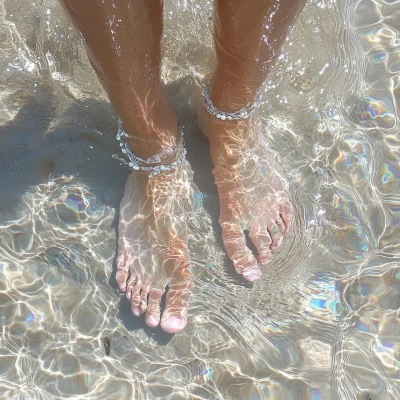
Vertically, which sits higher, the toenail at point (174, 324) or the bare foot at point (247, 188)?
the bare foot at point (247, 188)

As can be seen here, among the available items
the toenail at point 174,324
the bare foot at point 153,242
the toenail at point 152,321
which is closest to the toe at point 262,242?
the bare foot at point 153,242

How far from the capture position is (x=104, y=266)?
8.38ft

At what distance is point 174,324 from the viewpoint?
2.37 metres

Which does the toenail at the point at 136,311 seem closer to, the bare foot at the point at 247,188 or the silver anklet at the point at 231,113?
the bare foot at the point at 247,188

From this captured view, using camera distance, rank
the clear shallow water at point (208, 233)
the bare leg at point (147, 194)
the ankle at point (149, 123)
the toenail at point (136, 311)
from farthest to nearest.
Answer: the toenail at point (136, 311), the clear shallow water at point (208, 233), the ankle at point (149, 123), the bare leg at point (147, 194)

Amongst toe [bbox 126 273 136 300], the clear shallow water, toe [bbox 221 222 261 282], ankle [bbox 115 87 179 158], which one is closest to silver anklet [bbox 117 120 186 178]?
ankle [bbox 115 87 179 158]

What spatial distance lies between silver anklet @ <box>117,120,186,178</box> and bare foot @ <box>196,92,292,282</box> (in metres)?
0.20

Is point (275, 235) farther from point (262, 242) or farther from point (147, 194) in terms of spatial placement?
point (147, 194)

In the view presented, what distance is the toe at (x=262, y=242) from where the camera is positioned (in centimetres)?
255

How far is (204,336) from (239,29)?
1.47m

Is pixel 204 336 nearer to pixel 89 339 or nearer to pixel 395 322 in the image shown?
pixel 89 339

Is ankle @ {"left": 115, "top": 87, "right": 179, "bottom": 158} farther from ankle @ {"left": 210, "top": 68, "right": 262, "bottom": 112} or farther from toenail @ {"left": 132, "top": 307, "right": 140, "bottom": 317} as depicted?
toenail @ {"left": 132, "top": 307, "right": 140, "bottom": 317}

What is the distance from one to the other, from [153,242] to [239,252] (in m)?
0.47

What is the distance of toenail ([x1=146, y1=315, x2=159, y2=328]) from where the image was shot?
2412mm
